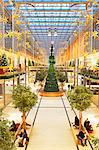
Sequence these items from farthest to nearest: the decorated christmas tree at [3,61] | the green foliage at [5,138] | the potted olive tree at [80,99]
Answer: the decorated christmas tree at [3,61] → the potted olive tree at [80,99] → the green foliage at [5,138]

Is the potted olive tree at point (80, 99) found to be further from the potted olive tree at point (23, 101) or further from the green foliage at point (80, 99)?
the potted olive tree at point (23, 101)

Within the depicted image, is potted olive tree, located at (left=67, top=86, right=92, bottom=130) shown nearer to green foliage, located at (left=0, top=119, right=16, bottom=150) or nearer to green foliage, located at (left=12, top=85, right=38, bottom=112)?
green foliage, located at (left=12, top=85, right=38, bottom=112)

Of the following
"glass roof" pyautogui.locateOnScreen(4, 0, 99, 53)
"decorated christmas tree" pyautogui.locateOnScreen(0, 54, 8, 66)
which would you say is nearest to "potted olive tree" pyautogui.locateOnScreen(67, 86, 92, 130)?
"decorated christmas tree" pyautogui.locateOnScreen(0, 54, 8, 66)

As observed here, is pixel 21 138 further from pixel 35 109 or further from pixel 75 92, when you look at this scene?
pixel 35 109

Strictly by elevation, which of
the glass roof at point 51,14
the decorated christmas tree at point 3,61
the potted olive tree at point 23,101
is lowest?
the potted olive tree at point 23,101

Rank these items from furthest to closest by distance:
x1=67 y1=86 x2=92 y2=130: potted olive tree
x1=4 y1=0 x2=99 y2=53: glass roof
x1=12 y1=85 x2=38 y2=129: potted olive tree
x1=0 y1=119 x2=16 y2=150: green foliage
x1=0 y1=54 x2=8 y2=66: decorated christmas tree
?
x1=4 y1=0 x2=99 y2=53: glass roof
x1=0 y1=54 x2=8 y2=66: decorated christmas tree
x1=67 y1=86 x2=92 y2=130: potted olive tree
x1=12 y1=85 x2=38 y2=129: potted olive tree
x1=0 y1=119 x2=16 y2=150: green foliage

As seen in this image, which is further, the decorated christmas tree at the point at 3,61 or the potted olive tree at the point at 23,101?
the decorated christmas tree at the point at 3,61

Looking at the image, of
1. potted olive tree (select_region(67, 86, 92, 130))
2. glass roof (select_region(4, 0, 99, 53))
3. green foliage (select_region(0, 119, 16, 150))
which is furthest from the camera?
glass roof (select_region(4, 0, 99, 53))

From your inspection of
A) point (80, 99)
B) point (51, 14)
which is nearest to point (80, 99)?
point (80, 99)

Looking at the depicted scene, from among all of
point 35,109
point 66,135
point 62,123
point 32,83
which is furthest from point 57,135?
point 32,83

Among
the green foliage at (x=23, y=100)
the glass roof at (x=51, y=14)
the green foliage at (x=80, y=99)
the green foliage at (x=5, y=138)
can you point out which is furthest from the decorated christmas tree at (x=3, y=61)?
the green foliage at (x=5, y=138)

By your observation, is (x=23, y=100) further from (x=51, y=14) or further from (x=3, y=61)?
(x=51, y=14)

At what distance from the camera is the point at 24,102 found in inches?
603

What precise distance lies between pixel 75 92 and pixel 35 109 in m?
7.83
